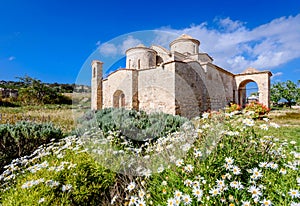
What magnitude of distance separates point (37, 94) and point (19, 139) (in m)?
20.0

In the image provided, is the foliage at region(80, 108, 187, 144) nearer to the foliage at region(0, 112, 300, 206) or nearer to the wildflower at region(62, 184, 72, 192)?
Answer: the foliage at region(0, 112, 300, 206)

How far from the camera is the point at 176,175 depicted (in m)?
1.50

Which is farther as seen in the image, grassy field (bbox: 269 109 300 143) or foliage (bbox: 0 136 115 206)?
grassy field (bbox: 269 109 300 143)

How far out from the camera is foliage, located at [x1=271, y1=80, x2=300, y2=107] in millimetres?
26188

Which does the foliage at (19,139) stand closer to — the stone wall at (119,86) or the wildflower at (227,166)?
the wildflower at (227,166)

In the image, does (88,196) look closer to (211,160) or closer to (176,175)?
(176,175)

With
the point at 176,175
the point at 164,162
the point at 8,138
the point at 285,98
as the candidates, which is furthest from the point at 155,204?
the point at 285,98

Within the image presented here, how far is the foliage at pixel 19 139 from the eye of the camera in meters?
2.96

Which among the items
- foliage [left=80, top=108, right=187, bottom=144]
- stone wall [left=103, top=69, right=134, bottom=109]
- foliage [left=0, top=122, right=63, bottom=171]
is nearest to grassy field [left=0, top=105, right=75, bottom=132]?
foliage [left=0, top=122, right=63, bottom=171]

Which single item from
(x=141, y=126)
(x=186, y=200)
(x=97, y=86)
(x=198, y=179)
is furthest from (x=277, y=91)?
(x=186, y=200)

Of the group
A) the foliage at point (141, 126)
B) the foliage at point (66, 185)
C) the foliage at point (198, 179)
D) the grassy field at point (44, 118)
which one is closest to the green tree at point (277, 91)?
the grassy field at point (44, 118)

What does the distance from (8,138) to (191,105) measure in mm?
9178

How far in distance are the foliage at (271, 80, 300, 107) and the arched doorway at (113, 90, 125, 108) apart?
26.1 m

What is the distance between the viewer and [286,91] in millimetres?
26453
